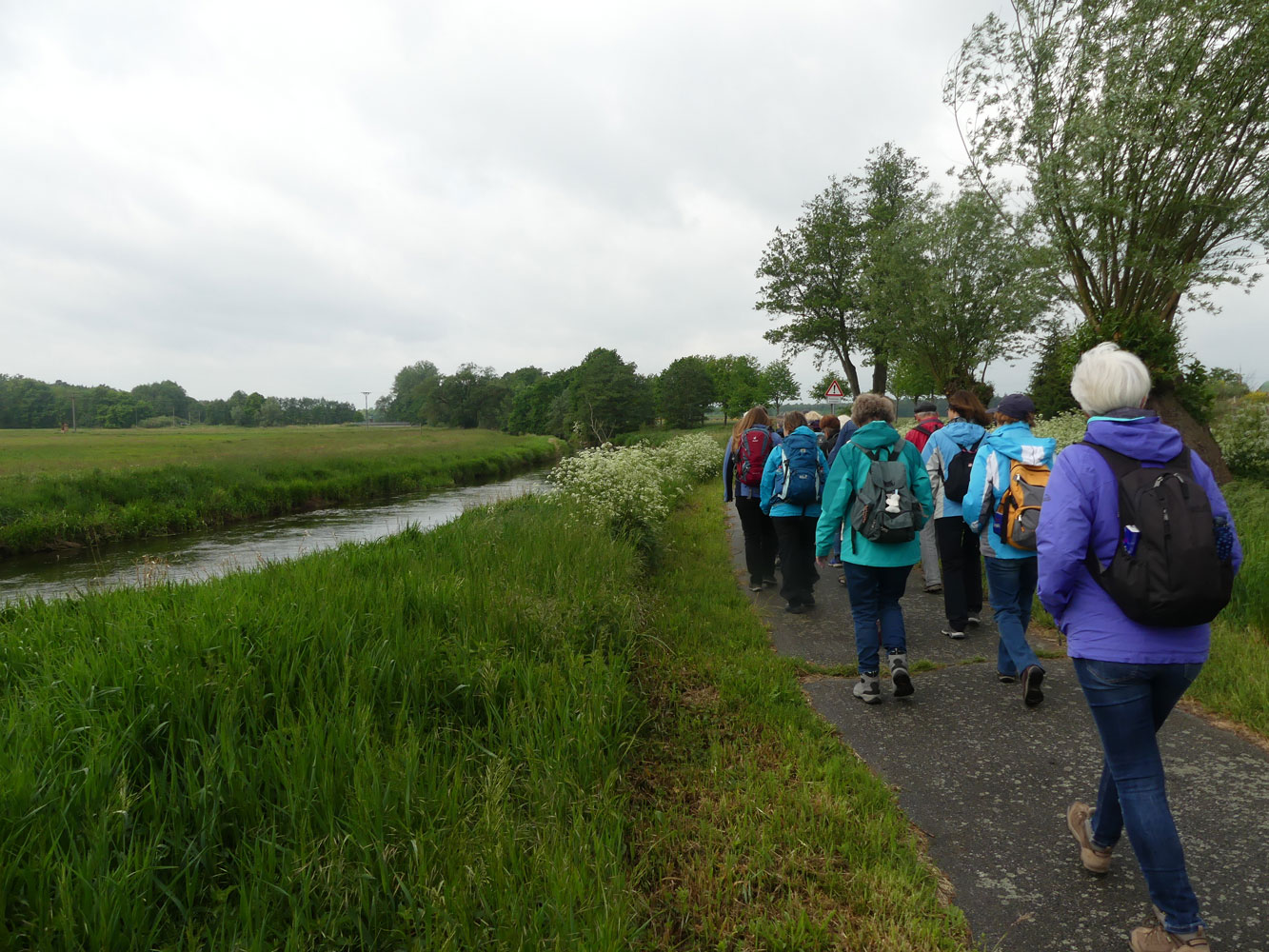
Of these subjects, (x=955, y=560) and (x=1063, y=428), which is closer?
(x=955, y=560)

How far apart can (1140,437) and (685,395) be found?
82.4 m

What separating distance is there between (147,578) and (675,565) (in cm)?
542

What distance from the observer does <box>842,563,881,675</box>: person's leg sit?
4.31 meters

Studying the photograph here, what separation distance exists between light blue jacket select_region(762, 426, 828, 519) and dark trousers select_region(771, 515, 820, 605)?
0.06 metres

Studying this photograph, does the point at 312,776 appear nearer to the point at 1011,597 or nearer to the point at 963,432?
the point at 1011,597

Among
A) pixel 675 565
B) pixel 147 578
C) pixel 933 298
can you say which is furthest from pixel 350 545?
pixel 933 298

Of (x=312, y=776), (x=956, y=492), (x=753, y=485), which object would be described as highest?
(x=956, y=492)

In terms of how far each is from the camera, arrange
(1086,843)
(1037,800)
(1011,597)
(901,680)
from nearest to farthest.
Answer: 1. (1086,843)
2. (1037,800)
3. (901,680)
4. (1011,597)

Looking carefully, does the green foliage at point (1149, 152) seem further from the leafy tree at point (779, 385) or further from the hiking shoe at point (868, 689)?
the leafy tree at point (779, 385)

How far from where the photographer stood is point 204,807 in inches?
88.4

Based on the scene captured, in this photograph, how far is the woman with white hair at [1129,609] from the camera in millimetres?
2107

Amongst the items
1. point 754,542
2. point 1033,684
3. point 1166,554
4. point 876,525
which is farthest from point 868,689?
point 754,542

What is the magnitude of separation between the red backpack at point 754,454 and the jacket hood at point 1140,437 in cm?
489

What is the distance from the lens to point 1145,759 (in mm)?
2201
